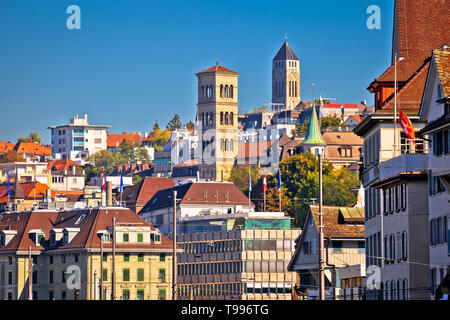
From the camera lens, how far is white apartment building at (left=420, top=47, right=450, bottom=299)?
58.6 metres

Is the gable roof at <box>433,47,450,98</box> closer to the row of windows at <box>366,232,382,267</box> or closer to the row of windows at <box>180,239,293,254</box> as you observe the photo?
the row of windows at <box>366,232,382,267</box>

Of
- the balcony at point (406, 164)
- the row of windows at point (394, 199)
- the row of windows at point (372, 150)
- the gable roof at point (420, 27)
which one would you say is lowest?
the row of windows at point (394, 199)

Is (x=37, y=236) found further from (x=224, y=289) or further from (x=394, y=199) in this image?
(x=394, y=199)

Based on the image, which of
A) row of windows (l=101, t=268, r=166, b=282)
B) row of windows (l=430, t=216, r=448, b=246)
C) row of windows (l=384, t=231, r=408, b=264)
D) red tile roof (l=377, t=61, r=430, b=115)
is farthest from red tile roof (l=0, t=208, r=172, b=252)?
row of windows (l=430, t=216, r=448, b=246)

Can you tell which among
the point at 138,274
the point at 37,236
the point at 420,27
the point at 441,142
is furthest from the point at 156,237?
the point at 441,142

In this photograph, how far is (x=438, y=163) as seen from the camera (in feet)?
196

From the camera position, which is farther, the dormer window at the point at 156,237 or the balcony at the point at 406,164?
the dormer window at the point at 156,237

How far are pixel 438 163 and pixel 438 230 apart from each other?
10.5 ft

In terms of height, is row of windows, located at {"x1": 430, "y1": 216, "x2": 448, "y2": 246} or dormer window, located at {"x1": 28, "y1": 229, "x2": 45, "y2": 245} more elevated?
dormer window, located at {"x1": 28, "y1": 229, "x2": 45, "y2": 245}

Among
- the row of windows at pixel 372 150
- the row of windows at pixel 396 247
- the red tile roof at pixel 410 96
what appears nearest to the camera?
the row of windows at pixel 396 247

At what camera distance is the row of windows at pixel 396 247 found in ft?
222

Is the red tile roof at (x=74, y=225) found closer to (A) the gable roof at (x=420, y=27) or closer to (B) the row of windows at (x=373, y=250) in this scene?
(B) the row of windows at (x=373, y=250)

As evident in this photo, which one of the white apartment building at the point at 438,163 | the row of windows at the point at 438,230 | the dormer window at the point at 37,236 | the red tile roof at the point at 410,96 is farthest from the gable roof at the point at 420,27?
the dormer window at the point at 37,236
